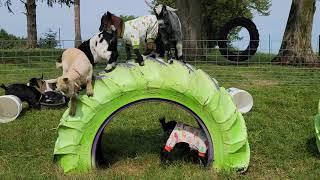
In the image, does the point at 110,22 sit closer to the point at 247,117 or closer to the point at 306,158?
the point at 306,158

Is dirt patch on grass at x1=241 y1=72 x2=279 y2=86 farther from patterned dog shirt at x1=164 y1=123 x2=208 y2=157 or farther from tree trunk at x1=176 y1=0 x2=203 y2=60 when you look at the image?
patterned dog shirt at x1=164 y1=123 x2=208 y2=157

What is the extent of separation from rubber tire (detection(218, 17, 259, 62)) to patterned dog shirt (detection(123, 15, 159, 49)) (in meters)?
8.35

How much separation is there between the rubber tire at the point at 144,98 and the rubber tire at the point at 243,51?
8483 mm

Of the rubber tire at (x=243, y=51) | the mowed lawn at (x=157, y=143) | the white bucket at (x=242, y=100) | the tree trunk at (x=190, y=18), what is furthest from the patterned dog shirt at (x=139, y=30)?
the tree trunk at (x=190, y=18)

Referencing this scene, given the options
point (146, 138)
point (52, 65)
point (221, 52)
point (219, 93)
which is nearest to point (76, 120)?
point (219, 93)

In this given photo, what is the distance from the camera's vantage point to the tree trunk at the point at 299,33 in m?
15.4

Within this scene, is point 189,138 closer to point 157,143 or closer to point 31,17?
point 157,143

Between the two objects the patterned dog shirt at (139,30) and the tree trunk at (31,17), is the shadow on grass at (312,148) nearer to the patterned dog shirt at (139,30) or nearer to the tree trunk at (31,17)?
the patterned dog shirt at (139,30)

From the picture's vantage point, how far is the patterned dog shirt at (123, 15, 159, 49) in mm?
5145

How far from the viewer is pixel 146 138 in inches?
270

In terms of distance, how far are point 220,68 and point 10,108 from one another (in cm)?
665

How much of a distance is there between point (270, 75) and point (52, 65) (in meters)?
5.86

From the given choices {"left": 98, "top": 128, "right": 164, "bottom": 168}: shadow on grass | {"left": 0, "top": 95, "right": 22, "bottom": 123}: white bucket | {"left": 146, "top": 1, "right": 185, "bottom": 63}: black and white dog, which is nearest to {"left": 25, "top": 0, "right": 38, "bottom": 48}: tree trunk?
{"left": 0, "top": 95, "right": 22, "bottom": 123}: white bucket

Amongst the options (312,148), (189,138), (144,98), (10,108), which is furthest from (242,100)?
(144,98)
